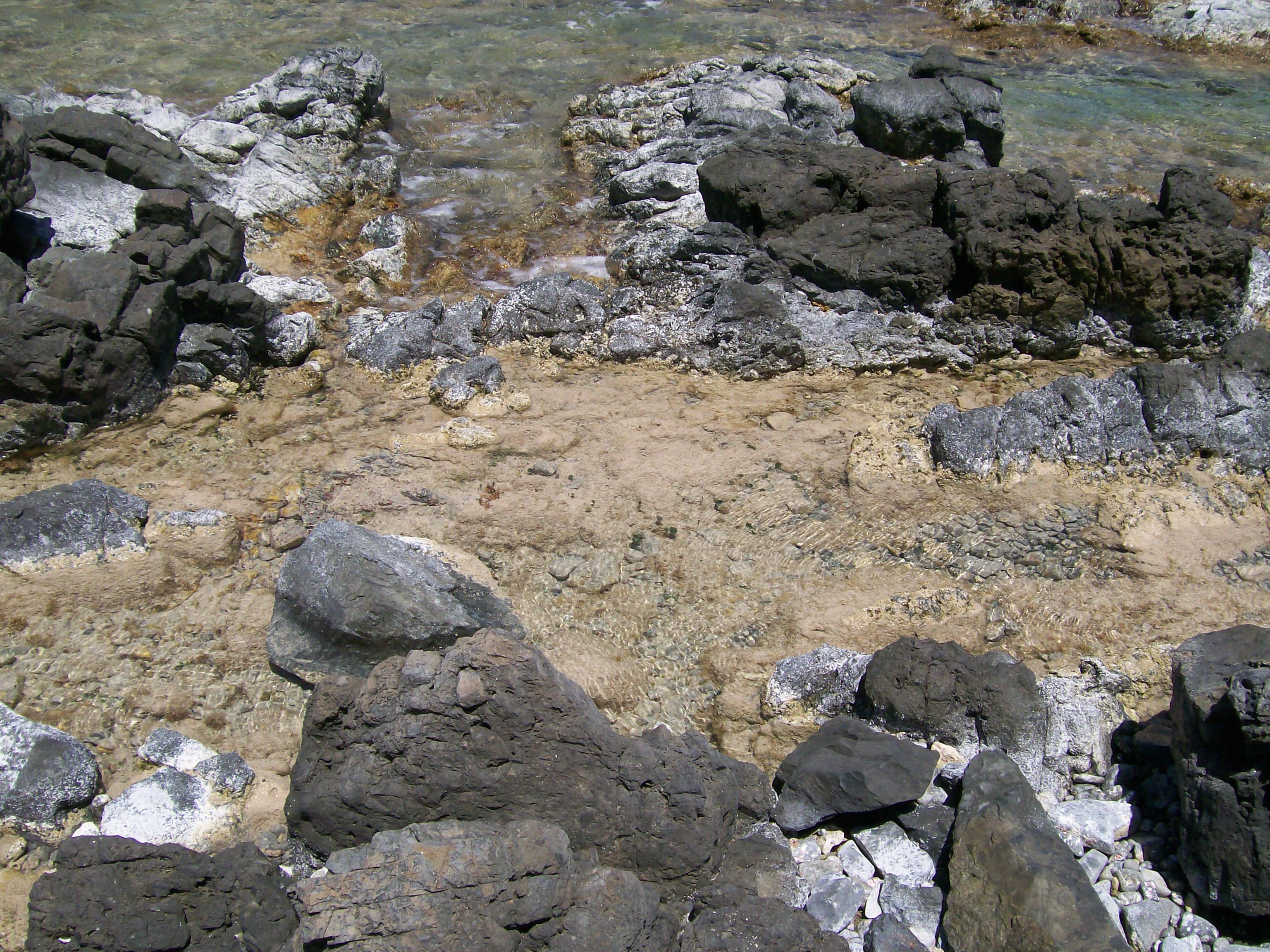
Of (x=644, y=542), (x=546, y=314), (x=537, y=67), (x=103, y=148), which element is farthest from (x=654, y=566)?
(x=537, y=67)

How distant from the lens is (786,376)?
5.66m

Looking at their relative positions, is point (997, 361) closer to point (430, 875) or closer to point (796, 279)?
point (796, 279)

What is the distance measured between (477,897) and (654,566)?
2.08 meters

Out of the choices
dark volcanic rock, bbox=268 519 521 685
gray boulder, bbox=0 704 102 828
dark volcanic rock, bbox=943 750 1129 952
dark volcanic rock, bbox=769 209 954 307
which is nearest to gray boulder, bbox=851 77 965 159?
dark volcanic rock, bbox=769 209 954 307

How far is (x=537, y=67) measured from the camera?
1027 cm

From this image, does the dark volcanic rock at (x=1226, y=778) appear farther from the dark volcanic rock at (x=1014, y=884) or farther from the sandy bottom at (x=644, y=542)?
the sandy bottom at (x=644, y=542)

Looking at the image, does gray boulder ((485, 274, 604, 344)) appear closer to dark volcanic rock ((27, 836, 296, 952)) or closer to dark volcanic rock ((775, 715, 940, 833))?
dark volcanic rock ((775, 715, 940, 833))

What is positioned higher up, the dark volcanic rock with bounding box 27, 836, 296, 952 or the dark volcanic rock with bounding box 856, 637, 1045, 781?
the dark volcanic rock with bounding box 27, 836, 296, 952

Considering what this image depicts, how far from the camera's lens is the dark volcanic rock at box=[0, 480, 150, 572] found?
4.09 meters

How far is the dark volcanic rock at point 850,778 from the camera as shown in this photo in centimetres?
318

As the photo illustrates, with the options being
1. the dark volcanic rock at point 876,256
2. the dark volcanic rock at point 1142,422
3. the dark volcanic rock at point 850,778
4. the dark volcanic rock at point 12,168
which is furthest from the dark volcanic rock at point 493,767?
the dark volcanic rock at point 12,168

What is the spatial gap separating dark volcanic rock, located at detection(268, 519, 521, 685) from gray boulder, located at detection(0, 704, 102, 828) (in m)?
0.80

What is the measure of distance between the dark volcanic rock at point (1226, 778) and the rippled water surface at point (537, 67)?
5.88 metres

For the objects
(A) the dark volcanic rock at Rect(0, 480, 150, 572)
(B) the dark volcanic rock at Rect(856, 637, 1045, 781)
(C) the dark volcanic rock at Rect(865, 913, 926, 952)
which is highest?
(A) the dark volcanic rock at Rect(0, 480, 150, 572)
